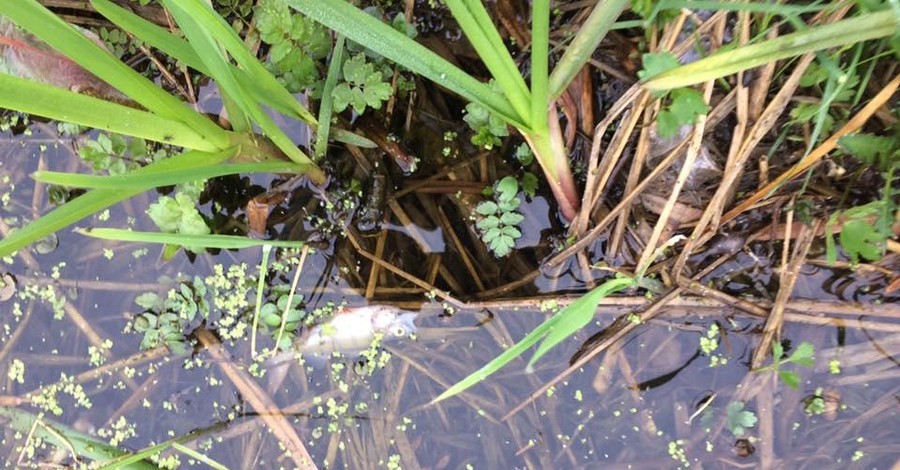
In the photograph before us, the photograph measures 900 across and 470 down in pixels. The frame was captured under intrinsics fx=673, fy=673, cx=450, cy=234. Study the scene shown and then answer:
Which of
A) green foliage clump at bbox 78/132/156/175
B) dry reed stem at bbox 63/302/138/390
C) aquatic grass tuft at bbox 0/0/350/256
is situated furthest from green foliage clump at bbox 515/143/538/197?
dry reed stem at bbox 63/302/138/390

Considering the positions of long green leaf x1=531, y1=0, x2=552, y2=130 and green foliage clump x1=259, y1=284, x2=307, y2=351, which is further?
green foliage clump x1=259, y1=284, x2=307, y2=351

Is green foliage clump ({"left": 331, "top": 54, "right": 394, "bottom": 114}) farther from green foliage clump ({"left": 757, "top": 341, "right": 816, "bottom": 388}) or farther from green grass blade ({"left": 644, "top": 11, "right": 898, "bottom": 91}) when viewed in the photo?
green foliage clump ({"left": 757, "top": 341, "right": 816, "bottom": 388})

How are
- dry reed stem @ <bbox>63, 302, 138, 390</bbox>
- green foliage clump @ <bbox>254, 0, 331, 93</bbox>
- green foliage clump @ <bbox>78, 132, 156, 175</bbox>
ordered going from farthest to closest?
Result: dry reed stem @ <bbox>63, 302, 138, 390</bbox> < green foliage clump @ <bbox>78, 132, 156, 175</bbox> < green foliage clump @ <bbox>254, 0, 331, 93</bbox>

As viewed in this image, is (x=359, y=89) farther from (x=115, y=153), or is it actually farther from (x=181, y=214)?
(x=115, y=153)

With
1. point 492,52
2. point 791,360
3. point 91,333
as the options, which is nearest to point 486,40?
point 492,52

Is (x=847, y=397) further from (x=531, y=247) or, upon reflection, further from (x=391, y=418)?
(x=391, y=418)

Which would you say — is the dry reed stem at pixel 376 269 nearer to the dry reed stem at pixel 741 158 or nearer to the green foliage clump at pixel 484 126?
the green foliage clump at pixel 484 126

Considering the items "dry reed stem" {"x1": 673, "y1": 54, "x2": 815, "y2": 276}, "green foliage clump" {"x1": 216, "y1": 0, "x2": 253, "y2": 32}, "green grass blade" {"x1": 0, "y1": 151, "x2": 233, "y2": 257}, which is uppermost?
"green foliage clump" {"x1": 216, "y1": 0, "x2": 253, "y2": 32}
